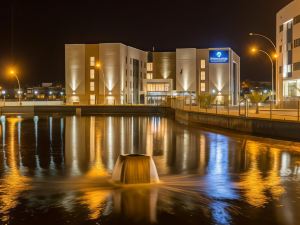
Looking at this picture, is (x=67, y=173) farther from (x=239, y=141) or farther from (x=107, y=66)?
(x=107, y=66)

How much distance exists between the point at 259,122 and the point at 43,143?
12719 mm

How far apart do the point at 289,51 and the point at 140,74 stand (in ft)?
163

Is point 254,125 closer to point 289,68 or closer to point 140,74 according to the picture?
point 289,68

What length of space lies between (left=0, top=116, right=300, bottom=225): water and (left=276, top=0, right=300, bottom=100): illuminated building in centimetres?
3889

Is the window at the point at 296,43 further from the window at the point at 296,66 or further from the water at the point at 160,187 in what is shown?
the water at the point at 160,187

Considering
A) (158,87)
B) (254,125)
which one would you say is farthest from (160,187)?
(158,87)

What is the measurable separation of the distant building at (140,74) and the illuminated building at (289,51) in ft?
85.3

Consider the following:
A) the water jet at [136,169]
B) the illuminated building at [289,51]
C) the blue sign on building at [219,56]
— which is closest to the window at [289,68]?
the illuminated building at [289,51]

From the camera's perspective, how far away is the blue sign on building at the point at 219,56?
102m

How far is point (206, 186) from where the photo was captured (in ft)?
43.2

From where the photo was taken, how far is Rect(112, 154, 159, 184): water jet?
41.0 ft

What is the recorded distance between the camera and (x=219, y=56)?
337 ft

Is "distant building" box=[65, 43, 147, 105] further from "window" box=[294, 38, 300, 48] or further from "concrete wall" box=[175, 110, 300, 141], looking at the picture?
"concrete wall" box=[175, 110, 300, 141]

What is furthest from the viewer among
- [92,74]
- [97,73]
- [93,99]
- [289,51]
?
[93,99]
